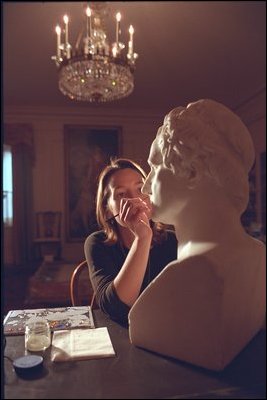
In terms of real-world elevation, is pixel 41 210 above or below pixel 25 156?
below

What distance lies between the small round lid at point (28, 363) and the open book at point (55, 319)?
22 cm

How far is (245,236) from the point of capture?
2.48 feet

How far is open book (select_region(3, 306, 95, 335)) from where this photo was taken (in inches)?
38.6

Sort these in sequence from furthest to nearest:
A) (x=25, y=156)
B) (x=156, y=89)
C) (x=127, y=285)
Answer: (x=25, y=156) < (x=156, y=89) < (x=127, y=285)

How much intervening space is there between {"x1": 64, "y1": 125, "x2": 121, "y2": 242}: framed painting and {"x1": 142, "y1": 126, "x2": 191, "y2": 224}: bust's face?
14.4 ft

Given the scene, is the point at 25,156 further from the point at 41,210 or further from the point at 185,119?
the point at 185,119

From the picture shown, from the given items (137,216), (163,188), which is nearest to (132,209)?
(137,216)

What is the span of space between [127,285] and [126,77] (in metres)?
1.66

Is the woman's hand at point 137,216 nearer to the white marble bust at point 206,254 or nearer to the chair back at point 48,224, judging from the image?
the white marble bust at point 206,254

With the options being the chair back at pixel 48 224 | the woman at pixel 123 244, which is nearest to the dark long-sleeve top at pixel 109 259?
the woman at pixel 123 244

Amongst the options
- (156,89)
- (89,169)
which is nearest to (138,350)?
(156,89)

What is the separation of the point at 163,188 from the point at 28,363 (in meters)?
0.45

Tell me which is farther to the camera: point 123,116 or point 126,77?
point 123,116

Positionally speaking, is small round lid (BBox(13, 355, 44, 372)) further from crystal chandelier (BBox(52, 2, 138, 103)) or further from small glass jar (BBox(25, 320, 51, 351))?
crystal chandelier (BBox(52, 2, 138, 103))
